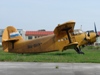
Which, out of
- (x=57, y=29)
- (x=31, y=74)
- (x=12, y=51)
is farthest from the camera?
(x=12, y=51)

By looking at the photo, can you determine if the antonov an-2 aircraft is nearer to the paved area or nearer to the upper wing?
the upper wing

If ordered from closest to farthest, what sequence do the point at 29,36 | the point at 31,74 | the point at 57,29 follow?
1. the point at 31,74
2. the point at 57,29
3. the point at 29,36

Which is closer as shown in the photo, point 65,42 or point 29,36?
point 65,42

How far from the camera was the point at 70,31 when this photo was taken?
25172 millimetres

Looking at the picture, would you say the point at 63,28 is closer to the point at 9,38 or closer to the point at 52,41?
the point at 52,41

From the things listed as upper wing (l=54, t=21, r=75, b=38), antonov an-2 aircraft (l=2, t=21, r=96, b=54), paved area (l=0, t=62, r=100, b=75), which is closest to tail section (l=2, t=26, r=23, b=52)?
antonov an-2 aircraft (l=2, t=21, r=96, b=54)

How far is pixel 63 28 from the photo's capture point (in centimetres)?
2453

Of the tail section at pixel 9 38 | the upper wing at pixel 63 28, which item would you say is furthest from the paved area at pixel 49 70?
the tail section at pixel 9 38

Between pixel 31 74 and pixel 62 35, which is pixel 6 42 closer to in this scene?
pixel 62 35

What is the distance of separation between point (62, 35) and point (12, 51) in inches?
217

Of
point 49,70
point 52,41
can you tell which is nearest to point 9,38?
point 52,41

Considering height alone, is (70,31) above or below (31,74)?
above

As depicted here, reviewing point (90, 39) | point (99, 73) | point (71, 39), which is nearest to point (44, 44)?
point (71, 39)

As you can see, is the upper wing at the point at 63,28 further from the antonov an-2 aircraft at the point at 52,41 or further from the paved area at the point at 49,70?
the paved area at the point at 49,70
